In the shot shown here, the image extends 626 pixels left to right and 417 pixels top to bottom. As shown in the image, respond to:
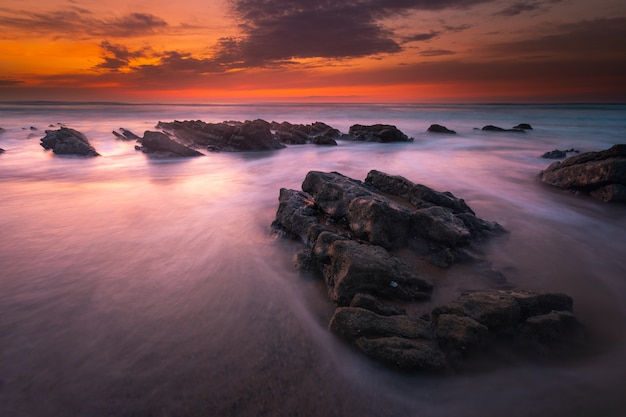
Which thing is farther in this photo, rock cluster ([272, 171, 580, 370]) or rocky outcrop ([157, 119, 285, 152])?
rocky outcrop ([157, 119, 285, 152])

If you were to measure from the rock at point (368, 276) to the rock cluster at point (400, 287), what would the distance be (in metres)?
0.01

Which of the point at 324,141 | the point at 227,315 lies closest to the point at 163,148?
the point at 324,141

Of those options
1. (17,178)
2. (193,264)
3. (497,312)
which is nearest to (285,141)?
(17,178)

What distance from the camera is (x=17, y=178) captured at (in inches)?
467

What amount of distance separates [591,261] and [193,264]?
7028mm

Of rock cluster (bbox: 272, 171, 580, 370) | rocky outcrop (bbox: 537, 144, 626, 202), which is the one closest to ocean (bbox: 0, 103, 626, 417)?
rock cluster (bbox: 272, 171, 580, 370)

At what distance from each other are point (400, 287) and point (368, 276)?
1.56 feet

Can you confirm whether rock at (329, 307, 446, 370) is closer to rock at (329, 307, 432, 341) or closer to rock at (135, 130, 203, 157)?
rock at (329, 307, 432, 341)

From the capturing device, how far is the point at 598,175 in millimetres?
8836

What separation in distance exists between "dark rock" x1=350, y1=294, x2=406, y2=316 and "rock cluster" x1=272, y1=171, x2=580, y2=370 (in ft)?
0.04

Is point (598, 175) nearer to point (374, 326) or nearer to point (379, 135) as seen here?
point (374, 326)

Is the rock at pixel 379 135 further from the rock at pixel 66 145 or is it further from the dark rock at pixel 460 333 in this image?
the dark rock at pixel 460 333

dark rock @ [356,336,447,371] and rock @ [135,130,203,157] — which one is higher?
rock @ [135,130,203,157]

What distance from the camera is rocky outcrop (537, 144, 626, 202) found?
8.48 m
